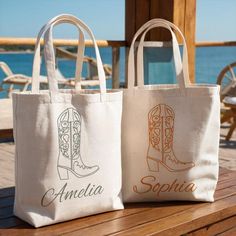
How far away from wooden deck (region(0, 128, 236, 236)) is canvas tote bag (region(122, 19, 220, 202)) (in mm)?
49

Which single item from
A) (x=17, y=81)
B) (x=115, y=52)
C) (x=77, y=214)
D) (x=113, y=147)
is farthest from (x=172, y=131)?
(x=17, y=81)

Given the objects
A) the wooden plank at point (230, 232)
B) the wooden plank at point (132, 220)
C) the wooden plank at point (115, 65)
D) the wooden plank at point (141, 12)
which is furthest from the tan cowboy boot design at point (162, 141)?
the wooden plank at point (115, 65)

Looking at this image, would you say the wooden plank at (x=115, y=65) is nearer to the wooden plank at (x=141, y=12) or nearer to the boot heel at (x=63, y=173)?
the wooden plank at (x=141, y=12)

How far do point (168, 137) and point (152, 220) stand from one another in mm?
239

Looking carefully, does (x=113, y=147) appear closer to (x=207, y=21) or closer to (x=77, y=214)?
(x=77, y=214)

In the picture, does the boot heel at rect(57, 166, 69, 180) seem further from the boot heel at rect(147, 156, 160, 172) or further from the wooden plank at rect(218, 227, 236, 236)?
the wooden plank at rect(218, 227, 236, 236)

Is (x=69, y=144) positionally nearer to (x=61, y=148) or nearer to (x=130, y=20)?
A: (x=61, y=148)

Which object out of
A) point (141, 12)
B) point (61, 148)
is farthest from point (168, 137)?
point (141, 12)

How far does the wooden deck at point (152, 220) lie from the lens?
4.06ft

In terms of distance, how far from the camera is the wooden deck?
124cm

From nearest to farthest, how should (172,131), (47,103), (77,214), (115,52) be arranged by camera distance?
(47,103)
(77,214)
(172,131)
(115,52)

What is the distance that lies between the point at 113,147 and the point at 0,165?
Answer: 2.35m

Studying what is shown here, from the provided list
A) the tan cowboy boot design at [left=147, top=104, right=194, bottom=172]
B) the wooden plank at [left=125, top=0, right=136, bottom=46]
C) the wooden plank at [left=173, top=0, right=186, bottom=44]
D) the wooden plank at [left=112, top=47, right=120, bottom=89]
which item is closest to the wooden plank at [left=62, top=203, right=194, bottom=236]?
the tan cowboy boot design at [left=147, top=104, right=194, bottom=172]

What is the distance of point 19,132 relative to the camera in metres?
1.20
